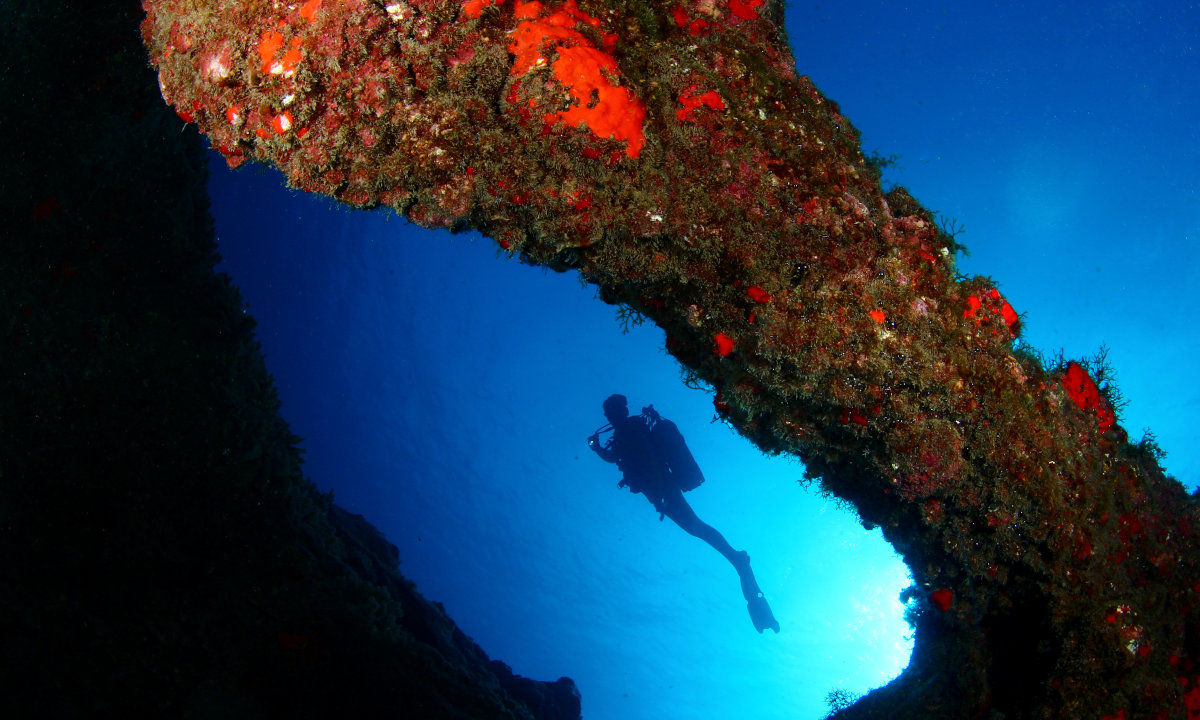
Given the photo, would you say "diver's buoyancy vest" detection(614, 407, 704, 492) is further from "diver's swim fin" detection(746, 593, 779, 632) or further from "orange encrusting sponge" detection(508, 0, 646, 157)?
"orange encrusting sponge" detection(508, 0, 646, 157)

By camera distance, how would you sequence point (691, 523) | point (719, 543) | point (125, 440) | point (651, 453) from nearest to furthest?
point (125, 440)
point (651, 453)
point (691, 523)
point (719, 543)

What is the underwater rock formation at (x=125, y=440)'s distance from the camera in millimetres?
4809

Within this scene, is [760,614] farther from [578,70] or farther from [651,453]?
[578,70]

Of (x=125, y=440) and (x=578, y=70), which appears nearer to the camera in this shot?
(x=578, y=70)

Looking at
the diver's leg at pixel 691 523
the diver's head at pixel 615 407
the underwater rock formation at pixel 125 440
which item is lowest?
the underwater rock formation at pixel 125 440

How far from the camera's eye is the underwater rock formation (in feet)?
15.8

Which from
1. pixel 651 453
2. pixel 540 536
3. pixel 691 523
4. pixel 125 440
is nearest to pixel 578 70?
pixel 125 440

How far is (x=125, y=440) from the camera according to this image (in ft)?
15.9

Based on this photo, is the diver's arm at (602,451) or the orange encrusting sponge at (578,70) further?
the diver's arm at (602,451)

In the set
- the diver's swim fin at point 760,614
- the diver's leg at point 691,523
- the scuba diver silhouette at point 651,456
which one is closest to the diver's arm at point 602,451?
the scuba diver silhouette at point 651,456

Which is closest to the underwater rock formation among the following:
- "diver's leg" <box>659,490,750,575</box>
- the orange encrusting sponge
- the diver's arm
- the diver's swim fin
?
the orange encrusting sponge

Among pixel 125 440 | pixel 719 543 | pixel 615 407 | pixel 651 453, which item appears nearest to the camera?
pixel 125 440

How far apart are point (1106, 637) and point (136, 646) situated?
822cm

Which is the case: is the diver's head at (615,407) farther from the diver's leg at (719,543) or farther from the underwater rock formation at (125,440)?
the underwater rock formation at (125,440)
